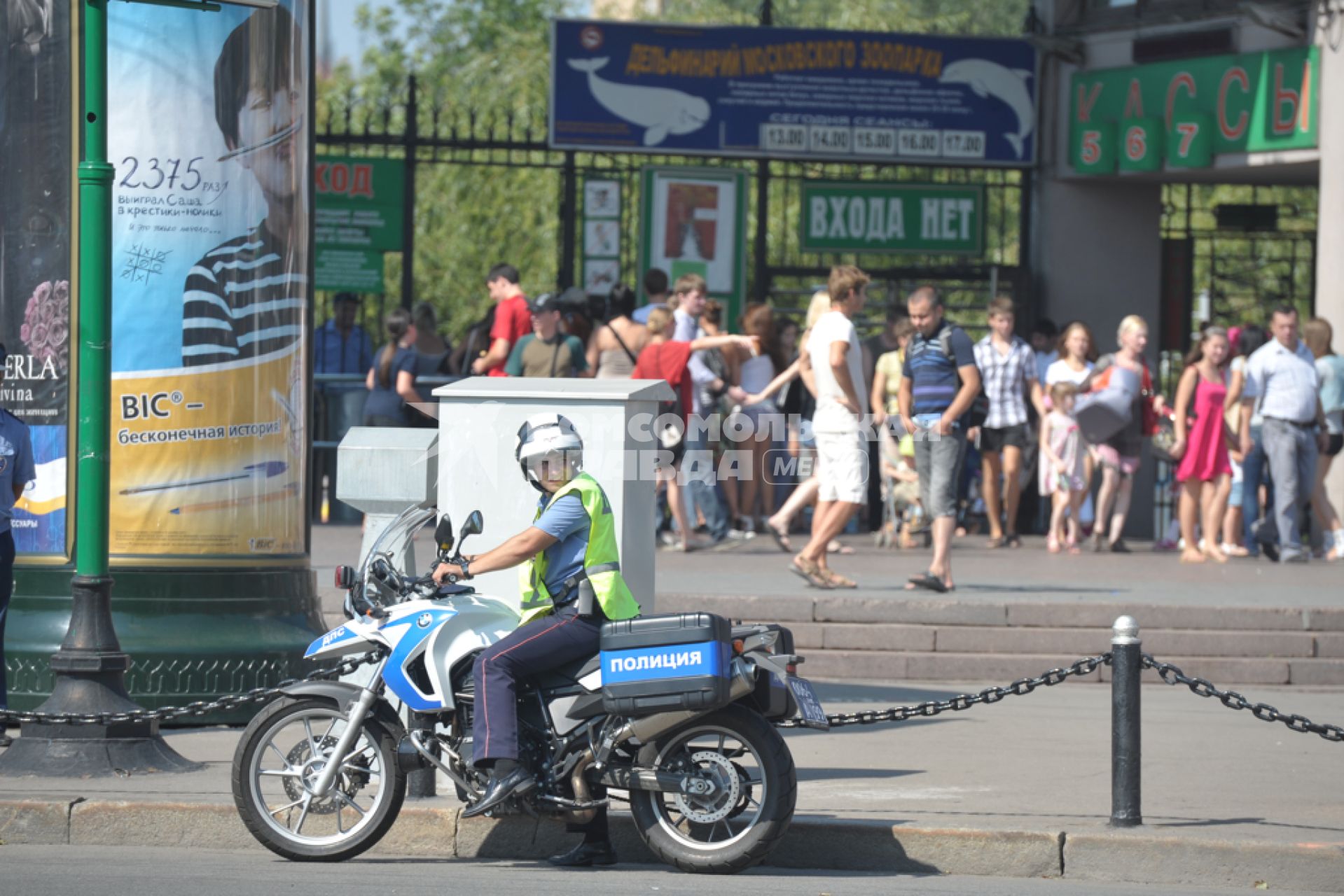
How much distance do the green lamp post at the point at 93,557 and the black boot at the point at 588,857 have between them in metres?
1.82

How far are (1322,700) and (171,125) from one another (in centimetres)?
678

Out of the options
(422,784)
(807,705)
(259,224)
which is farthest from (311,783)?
(259,224)

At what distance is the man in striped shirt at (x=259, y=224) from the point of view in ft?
28.4

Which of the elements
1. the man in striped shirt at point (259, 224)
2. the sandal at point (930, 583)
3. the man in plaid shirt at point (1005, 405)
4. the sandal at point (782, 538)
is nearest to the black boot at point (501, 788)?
the man in striped shirt at point (259, 224)

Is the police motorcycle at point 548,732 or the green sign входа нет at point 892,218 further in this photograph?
the green sign входа нет at point 892,218

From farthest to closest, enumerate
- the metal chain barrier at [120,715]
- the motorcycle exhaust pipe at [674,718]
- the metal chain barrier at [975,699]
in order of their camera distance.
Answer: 1. the metal chain barrier at [120,715]
2. the metal chain barrier at [975,699]
3. the motorcycle exhaust pipe at [674,718]

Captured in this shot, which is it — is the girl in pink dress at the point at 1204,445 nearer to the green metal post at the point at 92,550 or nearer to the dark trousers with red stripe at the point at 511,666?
the dark trousers with red stripe at the point at 511,666

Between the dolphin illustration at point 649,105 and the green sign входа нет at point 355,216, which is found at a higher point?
the dolphin illustration at point 649,105

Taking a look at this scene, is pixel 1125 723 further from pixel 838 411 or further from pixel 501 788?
pixel 838 411

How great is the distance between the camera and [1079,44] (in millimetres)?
17703

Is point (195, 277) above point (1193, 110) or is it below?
below

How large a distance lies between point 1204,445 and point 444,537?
8805 millimetres

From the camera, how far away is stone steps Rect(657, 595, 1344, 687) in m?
10.7

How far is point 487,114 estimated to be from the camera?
31047 millimetres
